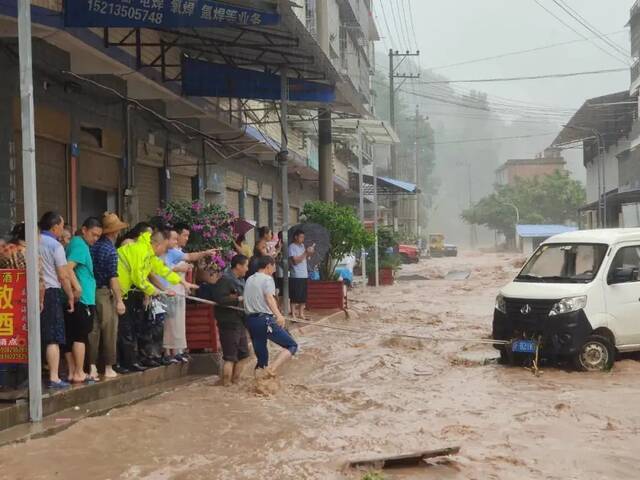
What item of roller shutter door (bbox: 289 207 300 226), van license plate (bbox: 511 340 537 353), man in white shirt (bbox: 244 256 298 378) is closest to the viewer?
man in white shirt (bbox: 244 256 298 378)

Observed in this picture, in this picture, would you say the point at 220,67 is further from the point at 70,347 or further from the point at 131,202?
the point at 70,347

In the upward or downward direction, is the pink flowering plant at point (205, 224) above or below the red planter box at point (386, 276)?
above

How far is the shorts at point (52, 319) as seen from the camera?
755 cm

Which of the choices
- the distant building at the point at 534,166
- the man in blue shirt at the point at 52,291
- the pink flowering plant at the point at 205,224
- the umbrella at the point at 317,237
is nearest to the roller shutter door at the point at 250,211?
the umbrella at the point at 317,237

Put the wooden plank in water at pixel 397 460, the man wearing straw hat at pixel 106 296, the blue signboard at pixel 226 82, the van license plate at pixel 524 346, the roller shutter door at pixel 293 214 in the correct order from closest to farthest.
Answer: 1. the wooden plank in water at pixel 397 460
2. the man wearing straw hat at pixel 106 296
3. the van license plate at pixel 524 346
4. the blue signboard at pixel 226 82
5. the roller shutter door at pixel 293 214

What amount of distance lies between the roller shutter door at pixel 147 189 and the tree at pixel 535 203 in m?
75.7

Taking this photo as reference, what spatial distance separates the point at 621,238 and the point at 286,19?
5338 millimetres

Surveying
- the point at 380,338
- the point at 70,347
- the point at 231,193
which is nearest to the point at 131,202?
the point at 380,338

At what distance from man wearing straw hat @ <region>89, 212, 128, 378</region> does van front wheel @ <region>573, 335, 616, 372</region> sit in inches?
228

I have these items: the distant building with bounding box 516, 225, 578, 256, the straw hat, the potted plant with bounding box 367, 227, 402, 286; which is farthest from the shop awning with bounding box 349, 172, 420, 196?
the distant building with bounding box 516, 225, 578, 256

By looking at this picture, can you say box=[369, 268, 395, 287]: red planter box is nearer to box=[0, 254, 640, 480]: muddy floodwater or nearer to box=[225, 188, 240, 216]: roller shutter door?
box=[225, 188, 240, 216]: roller shutter door

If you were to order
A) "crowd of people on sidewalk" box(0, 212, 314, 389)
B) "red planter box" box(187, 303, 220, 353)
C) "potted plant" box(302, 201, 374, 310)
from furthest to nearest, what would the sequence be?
1. "potted plant" box(302, 201, 374, 310)
2. "red planter box" box(187, 303, 220, 353)
3. "crowd of people on sidewalk" box(0, 212, 314, 389)

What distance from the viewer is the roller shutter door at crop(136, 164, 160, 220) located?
1512cm

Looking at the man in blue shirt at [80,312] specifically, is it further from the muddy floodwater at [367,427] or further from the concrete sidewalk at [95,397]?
the muddy floodwater at [367,427]
